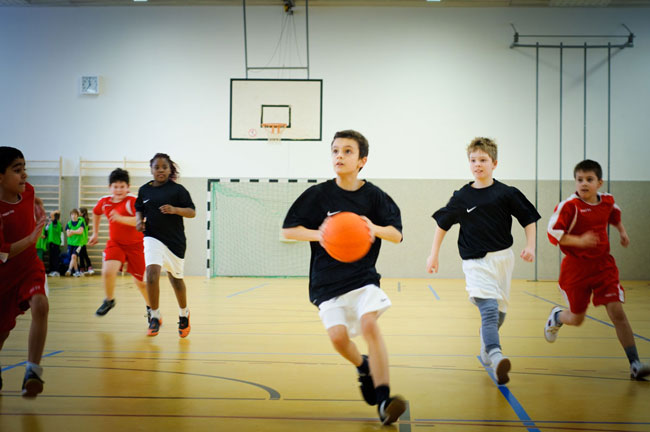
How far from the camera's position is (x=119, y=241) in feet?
19.2

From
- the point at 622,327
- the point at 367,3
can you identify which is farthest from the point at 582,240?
the point at 367,3

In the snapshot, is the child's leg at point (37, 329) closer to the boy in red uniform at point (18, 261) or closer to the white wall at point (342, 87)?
the boy in red uniform at point (18, 261)

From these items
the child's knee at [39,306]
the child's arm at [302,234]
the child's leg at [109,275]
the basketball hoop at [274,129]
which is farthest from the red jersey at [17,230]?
the basketball hoop at [274,129]

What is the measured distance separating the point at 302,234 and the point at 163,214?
2.77 metres

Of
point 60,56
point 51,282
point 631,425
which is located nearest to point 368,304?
point 631,425

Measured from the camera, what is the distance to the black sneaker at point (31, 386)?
2855mm

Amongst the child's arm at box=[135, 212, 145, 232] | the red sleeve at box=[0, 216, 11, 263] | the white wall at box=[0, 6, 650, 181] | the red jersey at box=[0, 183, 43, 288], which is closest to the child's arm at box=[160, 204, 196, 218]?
the child's arm at box=[135, 212, 145, 232]

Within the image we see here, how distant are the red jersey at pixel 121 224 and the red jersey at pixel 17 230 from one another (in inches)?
Result: 98.1

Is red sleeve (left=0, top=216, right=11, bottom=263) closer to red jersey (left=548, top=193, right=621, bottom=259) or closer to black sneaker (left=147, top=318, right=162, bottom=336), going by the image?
black sneaker (left=147, top=318, right=162, bottom=336)

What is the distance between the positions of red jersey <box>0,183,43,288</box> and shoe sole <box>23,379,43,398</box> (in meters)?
0.58

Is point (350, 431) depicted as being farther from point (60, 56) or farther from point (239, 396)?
point (60, 56)

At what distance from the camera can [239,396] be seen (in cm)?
312

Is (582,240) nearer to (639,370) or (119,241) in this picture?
(639,370)

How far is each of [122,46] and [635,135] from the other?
12.8 m
